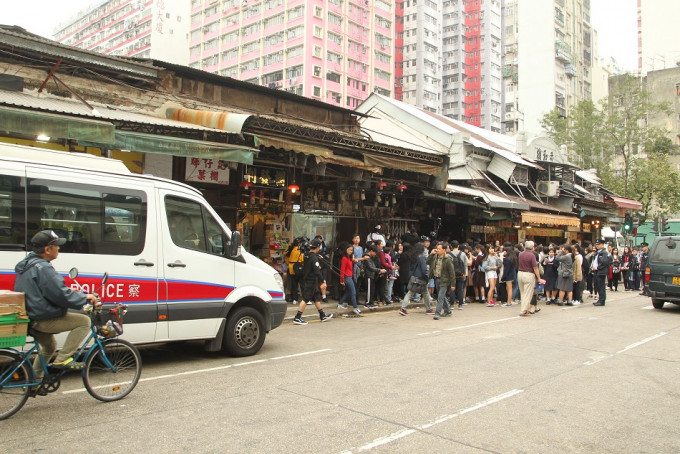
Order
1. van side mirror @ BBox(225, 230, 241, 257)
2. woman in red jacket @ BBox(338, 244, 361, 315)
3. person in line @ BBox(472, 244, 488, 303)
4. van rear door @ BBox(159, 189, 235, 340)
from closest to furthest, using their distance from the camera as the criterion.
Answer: van rear door @ BBox(159, 189, 235, 340), van side mirror @ BBox(225, 230, 241, 257), woman in red jacket @ BBox(338, 244, 361, 315), person in line @ BBox(472, 244, 488, 303)

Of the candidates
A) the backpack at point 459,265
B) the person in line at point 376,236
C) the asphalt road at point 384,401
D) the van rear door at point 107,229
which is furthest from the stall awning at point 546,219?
the van rear door at point 107,229

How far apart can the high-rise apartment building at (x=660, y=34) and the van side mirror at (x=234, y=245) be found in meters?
67.7

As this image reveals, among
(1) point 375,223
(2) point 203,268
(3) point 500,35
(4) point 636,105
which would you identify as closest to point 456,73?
(3) point 500,35

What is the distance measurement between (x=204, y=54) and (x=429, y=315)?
70.4 meters

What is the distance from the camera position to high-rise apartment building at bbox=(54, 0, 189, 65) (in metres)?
75.4

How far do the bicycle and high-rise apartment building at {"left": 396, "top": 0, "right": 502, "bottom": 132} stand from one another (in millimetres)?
77254

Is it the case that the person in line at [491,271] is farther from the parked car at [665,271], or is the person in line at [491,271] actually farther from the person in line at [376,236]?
the parked car at [665,271]

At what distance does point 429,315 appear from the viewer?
1301cm

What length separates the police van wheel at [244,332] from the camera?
24.7 ft

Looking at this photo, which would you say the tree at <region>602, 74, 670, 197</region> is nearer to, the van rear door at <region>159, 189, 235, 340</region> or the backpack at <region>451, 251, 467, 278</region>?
the backpack at <region>451, 251, 467, 278</region>

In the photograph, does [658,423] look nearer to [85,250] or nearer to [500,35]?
[85,250]

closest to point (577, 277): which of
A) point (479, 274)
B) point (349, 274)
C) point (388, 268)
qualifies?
point (479, 274)

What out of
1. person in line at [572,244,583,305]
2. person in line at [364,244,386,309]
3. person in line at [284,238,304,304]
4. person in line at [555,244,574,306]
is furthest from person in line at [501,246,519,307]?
person in line at [284,238,304,304]

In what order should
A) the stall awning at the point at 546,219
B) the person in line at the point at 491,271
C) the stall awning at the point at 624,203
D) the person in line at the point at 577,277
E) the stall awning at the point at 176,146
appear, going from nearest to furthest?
1. the stall awning at the point at 176,146
2. the person in line at the point at 491,271
3. the person in line at the point at 577,277
4. the stall awning at the point at 546,219
5. the stall awning at the point at 624,203
